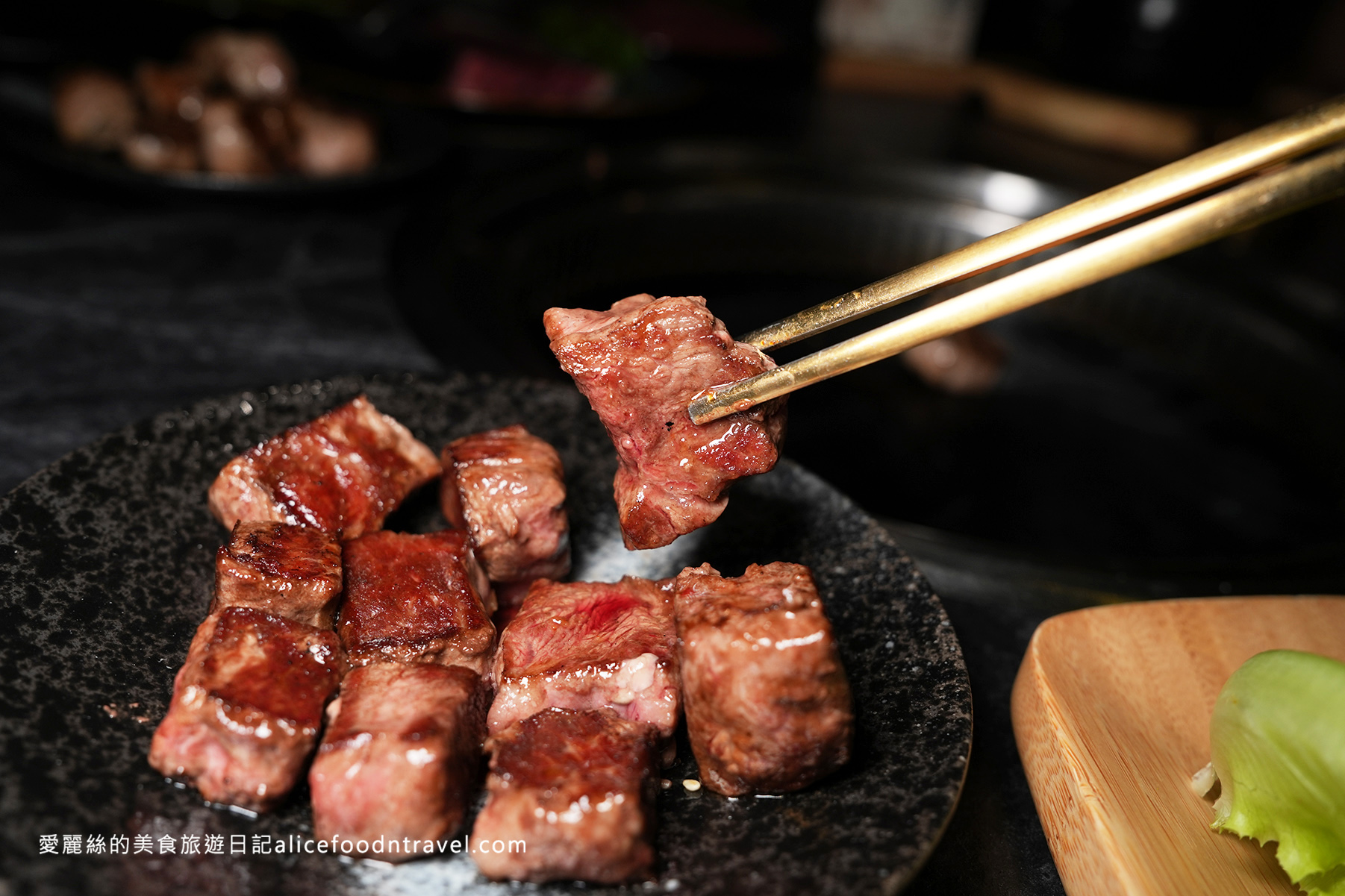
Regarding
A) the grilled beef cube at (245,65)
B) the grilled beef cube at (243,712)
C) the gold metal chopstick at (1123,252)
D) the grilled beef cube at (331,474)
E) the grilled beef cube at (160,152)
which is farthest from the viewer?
the grilled beef cube at (245,65)

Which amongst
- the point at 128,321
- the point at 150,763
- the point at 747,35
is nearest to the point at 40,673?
the point at 150,763

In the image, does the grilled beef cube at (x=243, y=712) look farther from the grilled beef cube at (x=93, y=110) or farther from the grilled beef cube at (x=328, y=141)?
the grilled beef cube at (x=93, y=110)

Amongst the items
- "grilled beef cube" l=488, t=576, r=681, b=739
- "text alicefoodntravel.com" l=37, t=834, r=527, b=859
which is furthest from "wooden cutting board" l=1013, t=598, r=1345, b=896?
"text alicefoodntravel.com" l=37, t=834, r=527, b=859

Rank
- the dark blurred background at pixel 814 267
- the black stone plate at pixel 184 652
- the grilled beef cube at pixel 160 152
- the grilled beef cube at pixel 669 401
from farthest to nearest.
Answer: the grilled beef cube at pixel 160 152 → the dark blurred background at pixel 814 267 → the grilled beef cube at pixel 669 401 → the black stone plate at pixel 184 652

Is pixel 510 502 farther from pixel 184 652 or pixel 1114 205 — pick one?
pixel 1114 205

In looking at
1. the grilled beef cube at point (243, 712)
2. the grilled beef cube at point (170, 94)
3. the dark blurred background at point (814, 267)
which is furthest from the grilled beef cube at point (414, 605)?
the grilled beef cube at point (170, 94)

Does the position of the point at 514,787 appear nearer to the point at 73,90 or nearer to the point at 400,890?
the point at 400,890

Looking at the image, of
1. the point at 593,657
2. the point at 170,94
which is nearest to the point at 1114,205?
the point at 593,657
